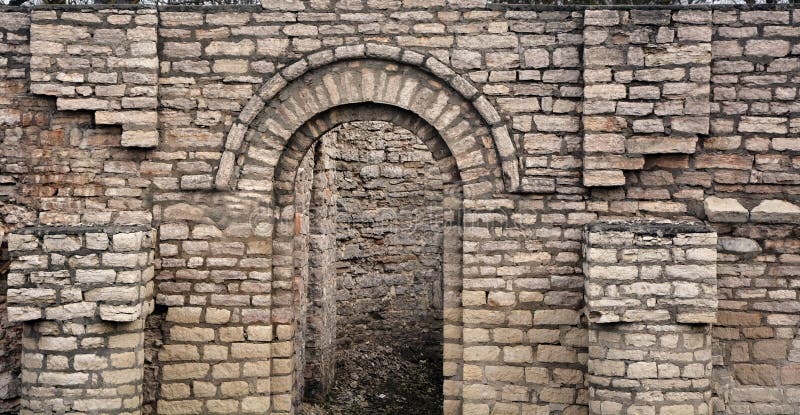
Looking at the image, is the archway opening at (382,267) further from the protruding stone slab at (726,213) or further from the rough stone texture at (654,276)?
the protruding stone slab at (726,213)

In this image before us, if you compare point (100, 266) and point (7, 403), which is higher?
point (100, 266)

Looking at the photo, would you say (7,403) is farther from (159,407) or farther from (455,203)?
(455,203)

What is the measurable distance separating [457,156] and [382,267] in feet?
15.0

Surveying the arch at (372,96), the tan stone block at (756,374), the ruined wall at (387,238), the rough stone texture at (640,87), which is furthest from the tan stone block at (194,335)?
the tan stone block at (756,374)

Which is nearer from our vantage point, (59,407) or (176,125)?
(59,407)

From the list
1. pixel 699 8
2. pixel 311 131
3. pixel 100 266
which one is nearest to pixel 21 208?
pixel 100 266

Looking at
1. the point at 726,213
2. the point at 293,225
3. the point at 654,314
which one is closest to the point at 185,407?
the point at 293,225

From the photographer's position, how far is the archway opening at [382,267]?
9.49 m

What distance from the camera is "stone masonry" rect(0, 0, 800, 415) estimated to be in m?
6.23

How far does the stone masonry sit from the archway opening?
2691 mm

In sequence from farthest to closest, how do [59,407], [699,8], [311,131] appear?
[311,131] → [699,8] → [59,407]

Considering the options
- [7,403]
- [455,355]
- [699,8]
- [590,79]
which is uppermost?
[699,8]

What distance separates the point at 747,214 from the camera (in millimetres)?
6223

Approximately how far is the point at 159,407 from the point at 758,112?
5.88m
